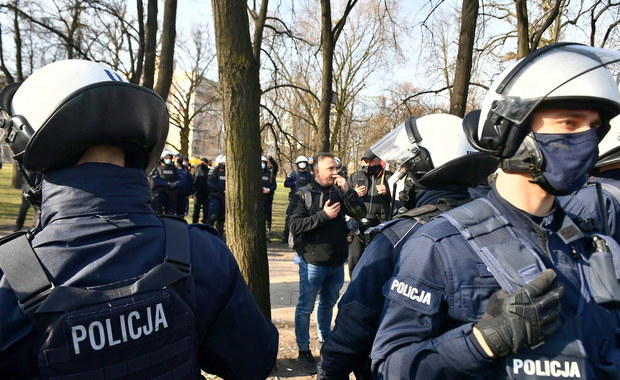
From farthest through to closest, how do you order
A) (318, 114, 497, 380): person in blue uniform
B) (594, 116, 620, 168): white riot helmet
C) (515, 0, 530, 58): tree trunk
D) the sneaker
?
(515, 0, 530, 58): tree trunk → the sneaker → (594, 116, 620, 168): white riot helmet → (318, 114, 497, 380): person in blue uniform

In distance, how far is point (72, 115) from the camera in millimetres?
1411

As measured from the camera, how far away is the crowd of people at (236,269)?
1.30 meters

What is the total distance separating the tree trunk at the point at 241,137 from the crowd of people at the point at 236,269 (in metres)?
Result: 2.08

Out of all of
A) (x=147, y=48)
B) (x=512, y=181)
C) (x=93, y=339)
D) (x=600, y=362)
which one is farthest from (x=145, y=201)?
(x=147, y=48)

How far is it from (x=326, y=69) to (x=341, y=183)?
23.1ft

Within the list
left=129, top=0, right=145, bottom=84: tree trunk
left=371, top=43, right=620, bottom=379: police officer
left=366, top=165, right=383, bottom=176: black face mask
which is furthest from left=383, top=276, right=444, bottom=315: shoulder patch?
left=129, top=0, right=145, bottom=84: tree trunk

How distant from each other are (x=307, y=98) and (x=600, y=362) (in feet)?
81.3

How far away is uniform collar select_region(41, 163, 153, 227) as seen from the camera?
1.42m

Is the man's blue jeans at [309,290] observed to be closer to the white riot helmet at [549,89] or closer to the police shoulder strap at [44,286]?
the white riot helmet at [549,89]

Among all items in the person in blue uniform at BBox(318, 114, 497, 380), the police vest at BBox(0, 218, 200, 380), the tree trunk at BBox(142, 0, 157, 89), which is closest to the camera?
the police vest at BBox(0, 218, 200, 380)

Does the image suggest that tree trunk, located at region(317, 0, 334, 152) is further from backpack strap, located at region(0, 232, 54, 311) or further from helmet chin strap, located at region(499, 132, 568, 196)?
backpack strap, located at region(0, 232, 54, 311)

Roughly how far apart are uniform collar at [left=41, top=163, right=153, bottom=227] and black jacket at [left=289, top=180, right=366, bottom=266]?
9.70ft

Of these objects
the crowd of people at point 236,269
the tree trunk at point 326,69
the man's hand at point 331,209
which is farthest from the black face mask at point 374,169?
the crowd of people at point 236,269

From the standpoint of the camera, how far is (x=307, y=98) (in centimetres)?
2555
